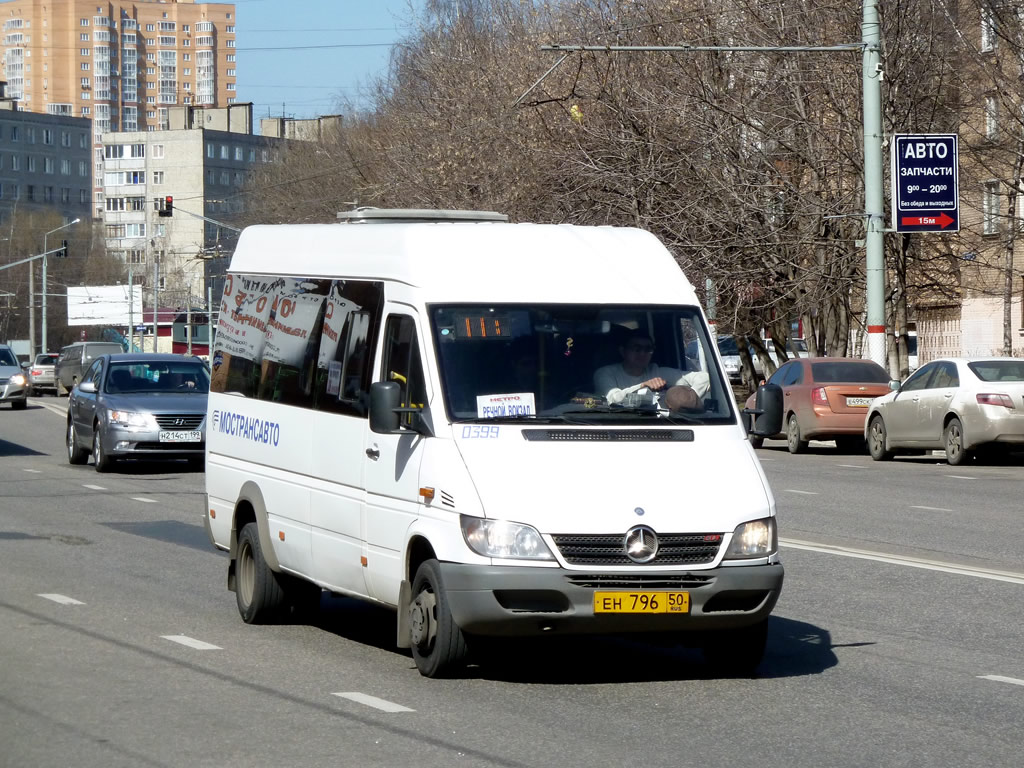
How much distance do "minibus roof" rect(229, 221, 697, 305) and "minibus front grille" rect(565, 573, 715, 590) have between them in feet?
5.17

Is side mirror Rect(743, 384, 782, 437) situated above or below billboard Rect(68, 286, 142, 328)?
below

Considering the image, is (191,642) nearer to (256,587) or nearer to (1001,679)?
(256,587)

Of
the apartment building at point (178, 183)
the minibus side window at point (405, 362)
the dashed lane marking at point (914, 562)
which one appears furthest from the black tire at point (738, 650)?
the apartment building at point (178, 183)

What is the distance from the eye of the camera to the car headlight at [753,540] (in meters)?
7.87

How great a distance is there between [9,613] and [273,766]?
4586mm

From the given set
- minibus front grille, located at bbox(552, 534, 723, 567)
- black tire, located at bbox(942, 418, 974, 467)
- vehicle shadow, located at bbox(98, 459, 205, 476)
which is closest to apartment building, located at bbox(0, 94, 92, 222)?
vehicle shadow, located at bbox(98, 459, 205, 476)

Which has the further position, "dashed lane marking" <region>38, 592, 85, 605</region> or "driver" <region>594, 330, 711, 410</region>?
"dashed lane marking" <region>38, 592, 85, 605</region>

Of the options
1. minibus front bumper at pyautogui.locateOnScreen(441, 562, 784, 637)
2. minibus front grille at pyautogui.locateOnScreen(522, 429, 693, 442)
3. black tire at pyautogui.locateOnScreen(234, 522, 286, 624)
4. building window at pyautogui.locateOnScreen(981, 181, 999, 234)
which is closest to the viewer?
minibus front bumper at pyautogui.locateOnScreen(441, 562, 784, 637)

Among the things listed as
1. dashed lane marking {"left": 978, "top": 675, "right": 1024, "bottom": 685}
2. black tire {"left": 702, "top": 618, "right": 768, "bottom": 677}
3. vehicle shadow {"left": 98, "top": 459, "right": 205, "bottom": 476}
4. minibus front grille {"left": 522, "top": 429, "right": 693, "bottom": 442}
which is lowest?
vehicle shadow {"left": 98, "top": 459, "right": 205, "bottom": 476}

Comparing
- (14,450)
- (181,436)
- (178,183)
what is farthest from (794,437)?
(178,183)

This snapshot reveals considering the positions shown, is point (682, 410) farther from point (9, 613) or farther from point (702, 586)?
point (9, 613)

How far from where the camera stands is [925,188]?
90.6 feet

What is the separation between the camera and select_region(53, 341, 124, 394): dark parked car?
61.8 meters

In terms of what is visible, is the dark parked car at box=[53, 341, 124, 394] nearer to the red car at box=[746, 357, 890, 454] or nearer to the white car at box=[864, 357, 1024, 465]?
the red car at box=[746, 357, 890, 454]
